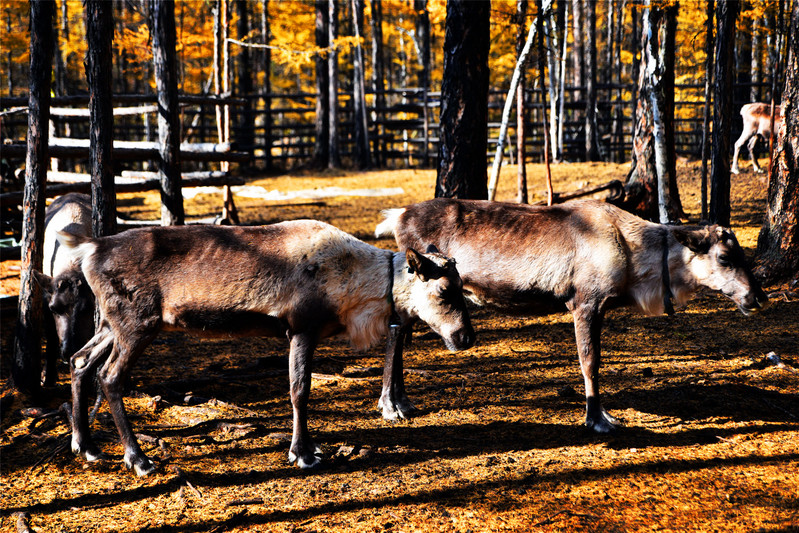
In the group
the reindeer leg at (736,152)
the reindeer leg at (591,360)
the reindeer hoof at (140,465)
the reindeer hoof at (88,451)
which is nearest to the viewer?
the reindeer hoof at (140,465)

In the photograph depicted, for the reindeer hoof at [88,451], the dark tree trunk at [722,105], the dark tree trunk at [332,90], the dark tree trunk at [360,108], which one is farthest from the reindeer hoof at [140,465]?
the dark tree trunk at [360,108]

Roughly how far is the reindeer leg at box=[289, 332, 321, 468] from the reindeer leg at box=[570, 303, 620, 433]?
202 centimetres

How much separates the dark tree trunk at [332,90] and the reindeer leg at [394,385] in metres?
17.6

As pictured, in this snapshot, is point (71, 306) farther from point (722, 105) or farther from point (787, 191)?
point (722, 105)

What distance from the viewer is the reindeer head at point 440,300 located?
15.9 feet

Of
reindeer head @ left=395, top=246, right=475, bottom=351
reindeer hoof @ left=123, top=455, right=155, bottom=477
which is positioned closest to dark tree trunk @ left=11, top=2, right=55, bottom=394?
reindeer hoof @ left=123, top=455, right=155, bottom=477

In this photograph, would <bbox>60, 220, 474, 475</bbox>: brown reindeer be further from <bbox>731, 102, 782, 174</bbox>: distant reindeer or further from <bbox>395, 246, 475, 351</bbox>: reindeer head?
<bbox>731, 102, 782, 174</bbox>: distant reindeer

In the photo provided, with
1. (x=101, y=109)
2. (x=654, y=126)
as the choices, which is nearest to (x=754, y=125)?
(x=654, y=126)

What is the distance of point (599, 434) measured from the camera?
4996 millimetres

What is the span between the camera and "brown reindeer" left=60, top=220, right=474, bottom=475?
455 centimetres

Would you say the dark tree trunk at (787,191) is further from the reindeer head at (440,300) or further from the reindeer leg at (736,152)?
the reindeer leg at (736,152)

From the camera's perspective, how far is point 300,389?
4621 millimetres

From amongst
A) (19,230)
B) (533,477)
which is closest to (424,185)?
(19,230)

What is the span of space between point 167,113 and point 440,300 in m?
5.39
